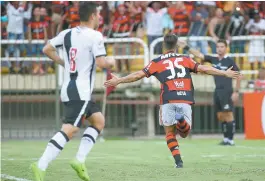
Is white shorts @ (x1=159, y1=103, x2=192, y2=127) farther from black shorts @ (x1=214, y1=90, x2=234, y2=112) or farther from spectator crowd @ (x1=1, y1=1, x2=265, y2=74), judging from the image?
spectator crowd @ (x1=1, y1=1, x2=265, y2=74)

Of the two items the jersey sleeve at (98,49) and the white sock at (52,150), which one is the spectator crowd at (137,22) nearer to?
the jersey sleeve at (98,49)

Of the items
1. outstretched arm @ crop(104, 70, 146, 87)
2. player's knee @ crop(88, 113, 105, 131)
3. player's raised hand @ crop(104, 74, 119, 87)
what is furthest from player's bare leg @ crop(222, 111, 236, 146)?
player's knee @ crop(88, 113, 105, 131)

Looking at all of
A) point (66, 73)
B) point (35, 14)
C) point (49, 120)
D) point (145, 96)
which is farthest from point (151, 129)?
point (66, 73)

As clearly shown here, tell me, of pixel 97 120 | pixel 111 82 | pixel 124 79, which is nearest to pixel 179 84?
pixel 124 79

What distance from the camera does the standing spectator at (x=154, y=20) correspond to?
20984 mm

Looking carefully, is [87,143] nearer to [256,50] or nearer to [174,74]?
[174,74]

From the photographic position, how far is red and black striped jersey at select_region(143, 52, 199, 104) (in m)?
11.5

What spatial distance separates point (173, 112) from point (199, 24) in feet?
33.0

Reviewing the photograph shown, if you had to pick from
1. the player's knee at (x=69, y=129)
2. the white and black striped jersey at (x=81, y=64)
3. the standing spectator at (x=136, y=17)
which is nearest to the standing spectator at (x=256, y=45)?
the standing spectator at (x=136, y=17)

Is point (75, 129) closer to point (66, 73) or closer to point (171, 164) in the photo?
point (66, 73)

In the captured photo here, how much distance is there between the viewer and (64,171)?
427 inches

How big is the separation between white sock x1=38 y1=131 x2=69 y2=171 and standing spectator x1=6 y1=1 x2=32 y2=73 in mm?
11161

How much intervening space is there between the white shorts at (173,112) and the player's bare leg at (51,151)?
2.55 meters

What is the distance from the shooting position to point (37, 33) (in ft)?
67.5
